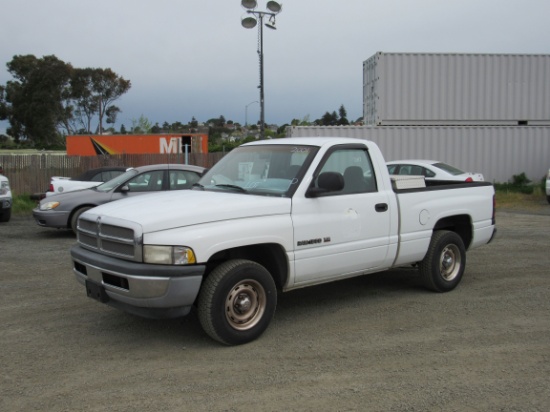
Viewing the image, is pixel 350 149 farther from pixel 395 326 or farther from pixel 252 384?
pixel 252 384

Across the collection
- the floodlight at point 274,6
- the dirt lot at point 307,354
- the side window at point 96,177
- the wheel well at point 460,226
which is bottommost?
the dirt lot at point 307,354

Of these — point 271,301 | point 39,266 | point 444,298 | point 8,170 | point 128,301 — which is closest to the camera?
point 128,301

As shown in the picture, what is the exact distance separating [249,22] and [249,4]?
21.2 inches

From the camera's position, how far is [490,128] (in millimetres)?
20453

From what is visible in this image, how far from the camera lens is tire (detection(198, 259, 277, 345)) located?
184 inches

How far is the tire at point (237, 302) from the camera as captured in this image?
4672 millimetres

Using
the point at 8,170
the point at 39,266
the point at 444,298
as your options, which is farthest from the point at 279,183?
the point at 8,170

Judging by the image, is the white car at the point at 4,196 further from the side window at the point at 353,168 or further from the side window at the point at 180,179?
the side window at the point at 353,168

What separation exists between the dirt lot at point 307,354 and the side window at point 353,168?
1.31 meters

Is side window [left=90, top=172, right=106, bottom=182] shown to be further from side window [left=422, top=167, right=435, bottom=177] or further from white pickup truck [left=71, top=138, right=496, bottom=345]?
white pickup truck [left=71, top=138, right=496, bottom=345]

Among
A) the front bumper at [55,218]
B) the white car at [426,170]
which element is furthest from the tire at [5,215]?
the white car at [426,170]

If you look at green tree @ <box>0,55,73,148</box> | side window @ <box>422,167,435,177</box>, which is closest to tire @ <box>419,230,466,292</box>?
side window @ <box>422,167,435,177</box>

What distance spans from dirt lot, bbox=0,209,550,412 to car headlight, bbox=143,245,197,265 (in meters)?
0.82

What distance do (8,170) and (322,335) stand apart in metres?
16.6
